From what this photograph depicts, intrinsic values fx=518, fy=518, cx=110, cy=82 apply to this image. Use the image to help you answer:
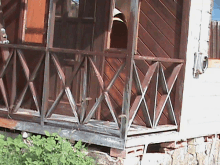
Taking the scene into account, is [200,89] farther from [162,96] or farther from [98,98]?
[98,98]

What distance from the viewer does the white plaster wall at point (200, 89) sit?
7.43 metres

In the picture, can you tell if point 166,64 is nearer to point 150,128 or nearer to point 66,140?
point 150,128

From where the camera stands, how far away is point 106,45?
8.03 m

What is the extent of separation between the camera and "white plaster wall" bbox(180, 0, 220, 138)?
743 centimetres

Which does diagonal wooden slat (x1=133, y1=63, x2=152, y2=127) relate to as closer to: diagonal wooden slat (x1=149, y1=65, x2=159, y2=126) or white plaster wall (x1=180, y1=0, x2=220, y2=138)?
diagonal wooden slat (x1=149, y1=65, x2=159, y2=126)

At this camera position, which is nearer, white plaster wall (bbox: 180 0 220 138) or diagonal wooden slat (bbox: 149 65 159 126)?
diagonal wooden slat (bbox: 149 65 159 126)

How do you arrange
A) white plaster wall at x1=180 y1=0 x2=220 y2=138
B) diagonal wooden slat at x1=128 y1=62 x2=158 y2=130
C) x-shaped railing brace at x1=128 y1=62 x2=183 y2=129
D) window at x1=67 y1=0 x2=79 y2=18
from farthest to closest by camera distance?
window at x1=67 y1=0 x2=79 y2=18, white plaster wall at x1=180 y1=0 x2=220 y2=138, x-shaped railing brace at x1=128 y1=62 x2=183 y2=129, diagonal wooden slat at x1=128 y1=62 x2=158 y2=130

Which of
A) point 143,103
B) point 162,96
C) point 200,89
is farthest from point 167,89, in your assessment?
point 200,89

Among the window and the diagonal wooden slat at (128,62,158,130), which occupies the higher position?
the window

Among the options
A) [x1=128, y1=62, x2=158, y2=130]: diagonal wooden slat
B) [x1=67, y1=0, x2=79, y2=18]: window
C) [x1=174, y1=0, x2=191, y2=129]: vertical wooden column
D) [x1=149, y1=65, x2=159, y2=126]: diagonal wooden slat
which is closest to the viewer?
[x1=128, y1=62, x2=158, y2=130]: diagonal wooden slat

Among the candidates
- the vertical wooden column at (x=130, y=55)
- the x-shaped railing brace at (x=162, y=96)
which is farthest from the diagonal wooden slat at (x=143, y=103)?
the vertical wooden column at (x=130, y=55)

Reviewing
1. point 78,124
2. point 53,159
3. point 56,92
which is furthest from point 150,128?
point 56,92

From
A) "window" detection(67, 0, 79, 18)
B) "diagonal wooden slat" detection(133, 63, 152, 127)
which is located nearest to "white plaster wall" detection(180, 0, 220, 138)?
"diagonal wooden slat" detection(133, 63, 152, 127)

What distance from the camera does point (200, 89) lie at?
310 inches
